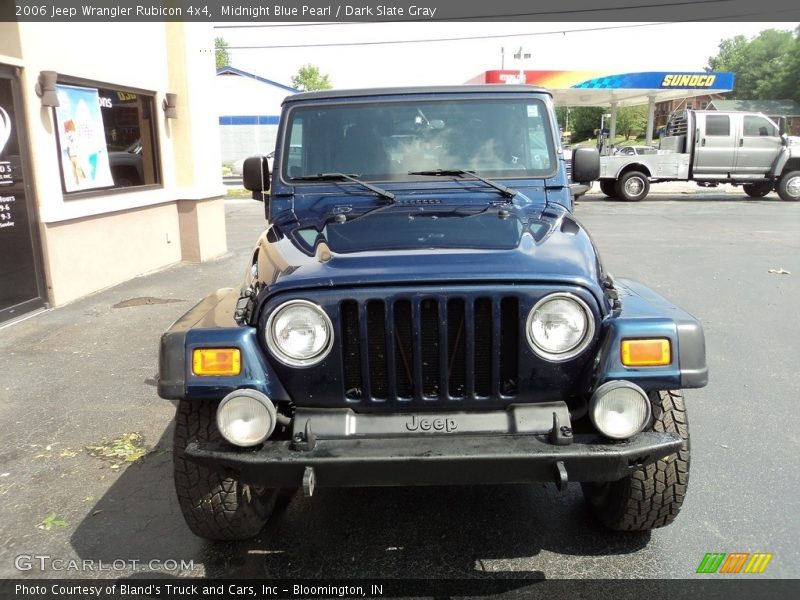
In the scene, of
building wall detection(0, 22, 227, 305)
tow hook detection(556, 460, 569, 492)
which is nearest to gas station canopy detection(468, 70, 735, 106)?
building wall detection(0, 22, 227, 305)

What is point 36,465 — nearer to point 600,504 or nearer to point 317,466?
point 317,466

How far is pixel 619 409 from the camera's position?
90.9 inches

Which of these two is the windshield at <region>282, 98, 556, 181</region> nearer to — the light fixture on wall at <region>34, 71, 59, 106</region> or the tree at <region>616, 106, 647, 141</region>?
the light fixture on wall at <region>34, 71, 59, 106</region>

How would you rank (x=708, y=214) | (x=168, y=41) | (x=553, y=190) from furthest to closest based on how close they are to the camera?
(x=708, y=214) → (x=168, y=41) → (x=553, y=190)

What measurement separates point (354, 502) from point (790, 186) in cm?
1893

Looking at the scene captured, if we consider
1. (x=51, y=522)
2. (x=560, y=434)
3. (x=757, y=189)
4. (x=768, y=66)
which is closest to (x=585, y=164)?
(x=560, y=434)

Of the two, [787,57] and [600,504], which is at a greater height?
[787,57]

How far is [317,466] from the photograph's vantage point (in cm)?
227

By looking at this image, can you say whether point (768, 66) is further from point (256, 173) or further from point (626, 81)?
point (256, 173)

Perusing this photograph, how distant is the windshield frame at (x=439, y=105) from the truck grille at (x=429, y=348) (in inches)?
53.2

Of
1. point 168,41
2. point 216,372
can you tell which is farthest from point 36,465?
point 168,41

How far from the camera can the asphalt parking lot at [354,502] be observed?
2.81 meters

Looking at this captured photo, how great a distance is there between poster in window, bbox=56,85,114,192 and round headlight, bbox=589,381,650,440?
666 centimetres

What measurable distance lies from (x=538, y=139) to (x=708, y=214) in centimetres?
1398
